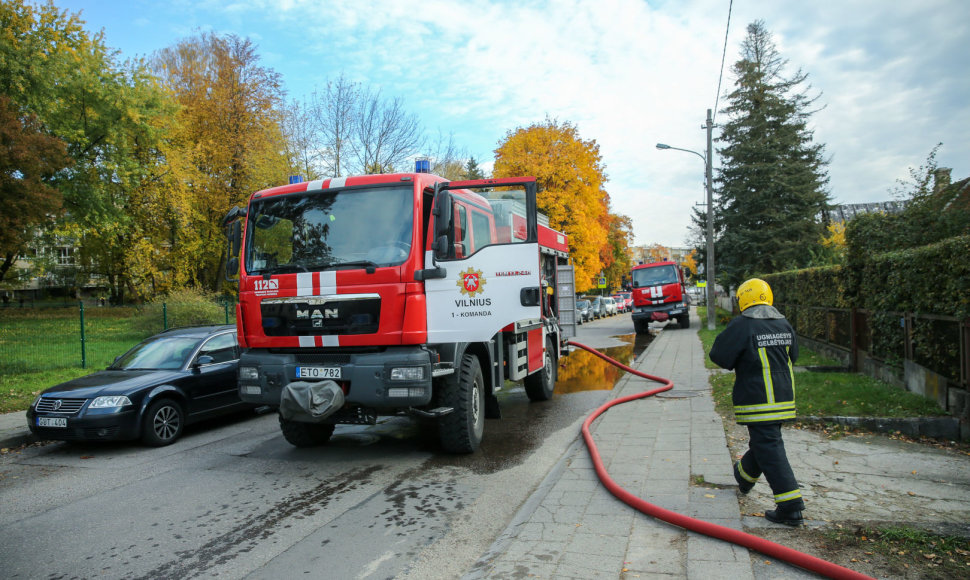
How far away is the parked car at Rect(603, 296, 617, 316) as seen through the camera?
1886 inches

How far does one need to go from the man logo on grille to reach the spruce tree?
23.3 meters

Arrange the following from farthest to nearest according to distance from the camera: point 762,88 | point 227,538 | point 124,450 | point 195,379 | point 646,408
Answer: point 762,88, point 646,408, point 195,379, point 124,450, point 227,538

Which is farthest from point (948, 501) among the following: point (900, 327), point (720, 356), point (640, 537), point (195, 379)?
point (195, 379)

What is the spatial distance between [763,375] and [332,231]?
431 cm

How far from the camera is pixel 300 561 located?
3814 millimetres

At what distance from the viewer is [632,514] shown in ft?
14.0

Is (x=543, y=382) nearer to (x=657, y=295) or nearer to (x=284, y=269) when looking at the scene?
(x=284, y=269)

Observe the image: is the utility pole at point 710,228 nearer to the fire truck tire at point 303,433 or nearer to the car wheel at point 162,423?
the fire truck tire at point 303,433

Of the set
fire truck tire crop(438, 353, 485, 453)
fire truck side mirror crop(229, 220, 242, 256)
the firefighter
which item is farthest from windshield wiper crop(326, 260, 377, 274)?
the firefighter

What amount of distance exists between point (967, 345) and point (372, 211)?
21.3 ft

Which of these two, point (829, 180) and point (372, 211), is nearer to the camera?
point (372, 211)

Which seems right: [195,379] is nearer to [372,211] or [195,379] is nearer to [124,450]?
[124,450]

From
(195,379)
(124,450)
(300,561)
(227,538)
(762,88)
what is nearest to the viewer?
(300,561)

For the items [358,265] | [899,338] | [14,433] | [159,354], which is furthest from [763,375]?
[14,433]
